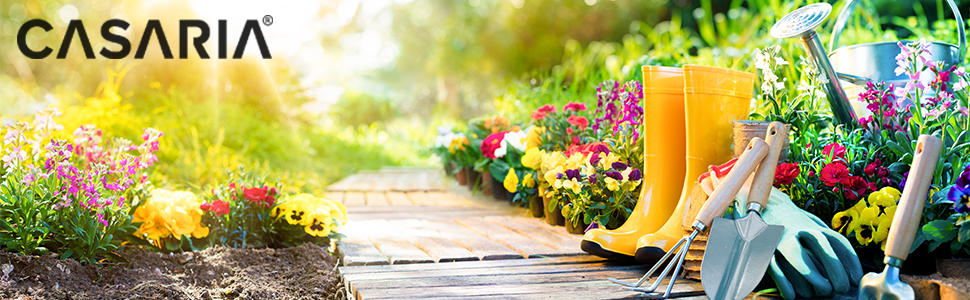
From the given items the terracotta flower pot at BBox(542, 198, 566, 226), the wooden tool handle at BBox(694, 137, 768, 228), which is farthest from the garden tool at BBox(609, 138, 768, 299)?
the terracotta flower pot at BBox(542, 198, 566, 226)

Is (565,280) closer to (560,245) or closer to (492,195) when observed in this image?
(560,245)

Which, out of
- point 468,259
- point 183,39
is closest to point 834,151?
point 468,259

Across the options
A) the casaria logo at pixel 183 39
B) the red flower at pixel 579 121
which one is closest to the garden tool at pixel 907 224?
the red flower at pixel 579 121

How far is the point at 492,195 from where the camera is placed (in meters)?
3.42

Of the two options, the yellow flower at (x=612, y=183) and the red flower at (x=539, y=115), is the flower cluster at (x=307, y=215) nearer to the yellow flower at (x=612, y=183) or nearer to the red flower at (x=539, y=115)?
the yellow flower at (x=612, y=183)

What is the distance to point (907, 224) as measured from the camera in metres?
1.08

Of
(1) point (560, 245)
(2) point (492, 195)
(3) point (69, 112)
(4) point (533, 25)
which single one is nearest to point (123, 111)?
(3) point (69, 112)

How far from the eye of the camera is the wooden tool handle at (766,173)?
134 cm

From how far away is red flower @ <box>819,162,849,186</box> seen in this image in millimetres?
1535

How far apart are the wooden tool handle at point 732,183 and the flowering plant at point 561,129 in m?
1.33

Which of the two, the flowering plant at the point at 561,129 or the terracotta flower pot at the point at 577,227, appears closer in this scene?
the terracotta flower pot at the point at 577,227

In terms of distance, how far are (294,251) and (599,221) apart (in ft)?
Result: 3.34

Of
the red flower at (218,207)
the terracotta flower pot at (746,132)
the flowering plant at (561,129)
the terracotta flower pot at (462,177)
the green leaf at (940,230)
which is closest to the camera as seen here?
the green leaf at (940,230)

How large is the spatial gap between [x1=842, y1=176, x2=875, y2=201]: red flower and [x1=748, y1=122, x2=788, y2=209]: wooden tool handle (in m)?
0.34
